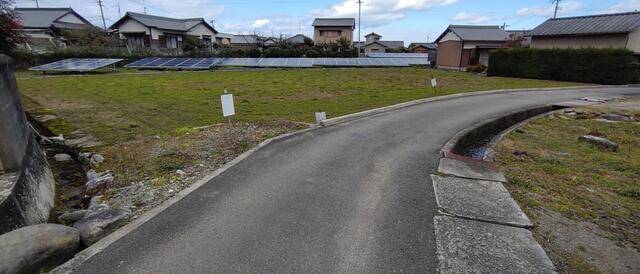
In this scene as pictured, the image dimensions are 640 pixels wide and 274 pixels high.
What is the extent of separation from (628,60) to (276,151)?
76.4 feet

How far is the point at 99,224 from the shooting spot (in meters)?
3.63

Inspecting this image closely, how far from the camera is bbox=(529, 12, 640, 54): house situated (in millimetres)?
21109

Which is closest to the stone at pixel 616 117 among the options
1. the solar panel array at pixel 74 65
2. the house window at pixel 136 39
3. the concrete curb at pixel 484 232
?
the concrete curb at pixel 484 232

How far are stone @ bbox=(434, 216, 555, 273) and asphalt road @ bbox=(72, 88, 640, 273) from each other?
152 mm

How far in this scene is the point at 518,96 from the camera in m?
14.7

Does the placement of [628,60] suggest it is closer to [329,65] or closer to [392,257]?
[329,65]

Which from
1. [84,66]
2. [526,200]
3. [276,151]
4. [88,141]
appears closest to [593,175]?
[526,200]

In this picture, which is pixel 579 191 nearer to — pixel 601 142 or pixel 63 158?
pixel 601 142

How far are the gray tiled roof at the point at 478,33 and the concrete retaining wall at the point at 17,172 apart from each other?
32092mm

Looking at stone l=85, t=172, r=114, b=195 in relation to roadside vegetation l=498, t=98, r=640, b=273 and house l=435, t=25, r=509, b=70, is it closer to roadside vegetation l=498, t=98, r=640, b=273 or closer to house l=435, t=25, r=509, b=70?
roadside vegetation l=498, t=98, r=640, b=273

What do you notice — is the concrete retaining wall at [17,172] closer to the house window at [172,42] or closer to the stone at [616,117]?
the stone at [616,117]

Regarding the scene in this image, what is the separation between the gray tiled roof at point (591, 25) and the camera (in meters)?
21.5

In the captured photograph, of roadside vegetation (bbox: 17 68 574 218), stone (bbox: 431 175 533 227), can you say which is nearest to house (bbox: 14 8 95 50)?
roadside vegetation (bbox: 17 68 574 218)

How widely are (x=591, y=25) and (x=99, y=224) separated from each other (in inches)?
1231
